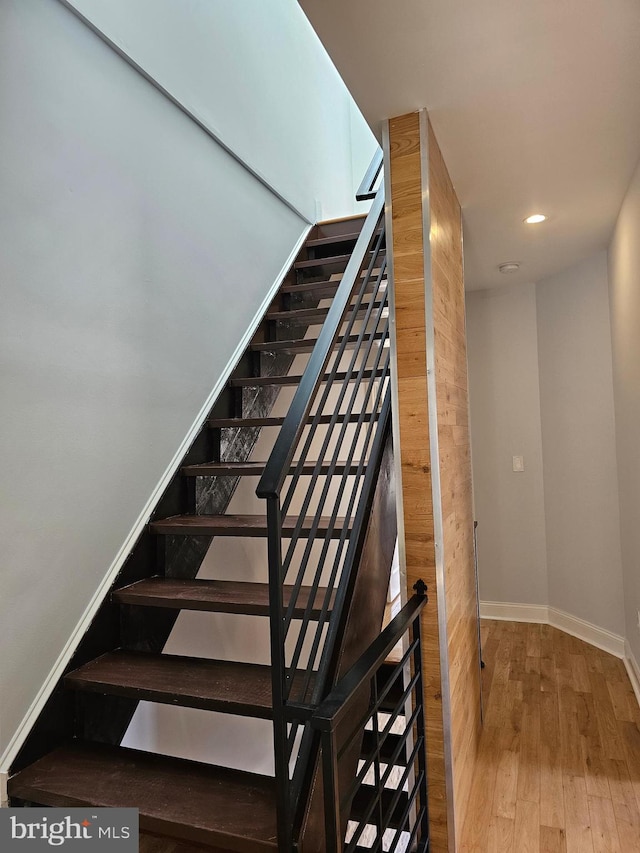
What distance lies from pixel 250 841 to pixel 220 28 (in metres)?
3.50

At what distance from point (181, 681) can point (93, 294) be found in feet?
4.44

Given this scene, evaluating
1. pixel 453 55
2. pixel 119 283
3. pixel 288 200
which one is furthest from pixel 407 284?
pixel 288 200

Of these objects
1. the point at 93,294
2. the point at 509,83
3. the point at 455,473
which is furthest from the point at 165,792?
the point at 509,83

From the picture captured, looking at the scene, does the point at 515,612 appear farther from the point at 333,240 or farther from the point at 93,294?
the point at 93,294

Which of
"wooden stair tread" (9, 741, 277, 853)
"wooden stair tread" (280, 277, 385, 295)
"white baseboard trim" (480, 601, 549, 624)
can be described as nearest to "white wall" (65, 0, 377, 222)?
"wooden stair tread" (280, 277, 385, 295)

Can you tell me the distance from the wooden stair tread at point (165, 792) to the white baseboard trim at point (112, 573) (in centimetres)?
9

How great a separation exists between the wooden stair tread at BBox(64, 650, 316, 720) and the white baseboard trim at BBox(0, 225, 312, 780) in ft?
0.22

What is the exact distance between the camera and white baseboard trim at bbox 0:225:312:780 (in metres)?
1.69

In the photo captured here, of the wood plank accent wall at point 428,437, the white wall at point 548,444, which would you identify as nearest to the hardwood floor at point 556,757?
the wood plank accent wall at point 428,437

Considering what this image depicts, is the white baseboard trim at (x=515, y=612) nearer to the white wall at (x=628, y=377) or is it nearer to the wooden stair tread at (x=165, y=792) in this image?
the white wall at (x=628, y=377)

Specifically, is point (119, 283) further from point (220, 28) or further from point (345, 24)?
point (220, 28)

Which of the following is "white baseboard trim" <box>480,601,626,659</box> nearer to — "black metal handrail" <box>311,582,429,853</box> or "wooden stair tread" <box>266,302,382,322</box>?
"black metal handrail" <box>311,582,429,853</box>

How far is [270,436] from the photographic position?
3.26 metres

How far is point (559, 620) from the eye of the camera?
4.06 meters
